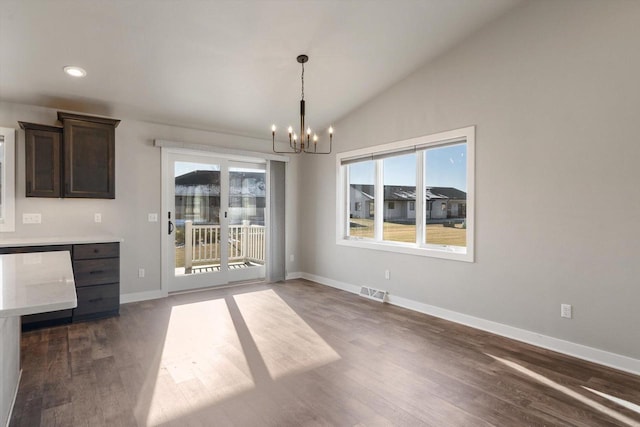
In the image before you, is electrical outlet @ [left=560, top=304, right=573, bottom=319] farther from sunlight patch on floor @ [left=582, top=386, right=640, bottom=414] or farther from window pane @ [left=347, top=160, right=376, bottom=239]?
window pane @ [left=347, top=160, right=376, bottom=239]

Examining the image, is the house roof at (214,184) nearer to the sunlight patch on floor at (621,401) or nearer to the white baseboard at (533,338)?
the white baseboard at (533,338)

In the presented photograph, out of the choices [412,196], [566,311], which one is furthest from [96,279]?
[566,311]

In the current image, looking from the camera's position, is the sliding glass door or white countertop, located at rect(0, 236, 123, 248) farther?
the sliding glass door

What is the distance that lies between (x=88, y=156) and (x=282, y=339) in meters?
3.08

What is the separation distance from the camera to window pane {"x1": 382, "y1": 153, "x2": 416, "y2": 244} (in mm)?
4375

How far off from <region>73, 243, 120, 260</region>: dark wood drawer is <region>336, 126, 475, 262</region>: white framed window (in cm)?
304

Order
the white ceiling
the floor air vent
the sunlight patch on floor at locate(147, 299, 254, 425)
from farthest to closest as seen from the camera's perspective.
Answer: the floor air vent → the white ceiling → the sunlight patch on floor at locate(147, 299, 254, 425)

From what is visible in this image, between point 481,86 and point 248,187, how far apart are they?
3701 mm

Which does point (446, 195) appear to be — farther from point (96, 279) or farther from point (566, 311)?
point (96, 279)

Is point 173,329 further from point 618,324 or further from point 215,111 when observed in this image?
point 618,324

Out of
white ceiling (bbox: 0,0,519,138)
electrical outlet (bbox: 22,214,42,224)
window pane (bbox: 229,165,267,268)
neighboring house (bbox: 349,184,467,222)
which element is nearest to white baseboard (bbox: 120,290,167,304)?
window pane (bbox: 229,165,267,268)

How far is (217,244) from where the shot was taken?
5.29 metres

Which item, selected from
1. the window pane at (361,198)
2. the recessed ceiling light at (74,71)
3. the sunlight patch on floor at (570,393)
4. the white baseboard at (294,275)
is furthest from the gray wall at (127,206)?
the sunlight patch on floor at (570,393)

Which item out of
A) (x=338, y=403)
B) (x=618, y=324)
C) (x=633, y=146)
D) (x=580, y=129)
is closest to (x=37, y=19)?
(x=338, y=403)
